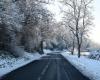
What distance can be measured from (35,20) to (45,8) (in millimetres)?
2823

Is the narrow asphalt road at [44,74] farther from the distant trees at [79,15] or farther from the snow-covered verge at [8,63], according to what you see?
the distant trees at [79,15]

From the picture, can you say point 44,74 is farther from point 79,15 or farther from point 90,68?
point 79,15

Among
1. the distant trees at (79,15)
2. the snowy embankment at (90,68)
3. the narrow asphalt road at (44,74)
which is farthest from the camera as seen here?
the distant trees at (79,15)

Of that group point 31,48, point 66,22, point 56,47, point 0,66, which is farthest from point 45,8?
point 56,47

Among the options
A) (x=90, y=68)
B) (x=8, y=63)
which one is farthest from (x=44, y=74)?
(x=8, y=63)

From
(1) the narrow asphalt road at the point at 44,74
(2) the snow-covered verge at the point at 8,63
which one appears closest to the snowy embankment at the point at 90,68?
(1) the narrow asphalt road at the point at 44,74

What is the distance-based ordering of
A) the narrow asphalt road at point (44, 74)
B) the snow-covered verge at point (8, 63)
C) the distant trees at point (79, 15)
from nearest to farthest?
1. the narrow asphalt road at point (44, 74)
2. the snow-covered verge at point (8, 63)
3. the distant trees at point (79, 15)

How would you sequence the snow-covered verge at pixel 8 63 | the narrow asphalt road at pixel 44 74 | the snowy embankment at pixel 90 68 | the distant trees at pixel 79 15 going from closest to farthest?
the narrow asphalt road at pixel 44 74 < the snowy embankment at pixel 90 68 < the snow-covered verge at pixel 8 63 < the distant trees at pixel 79 15

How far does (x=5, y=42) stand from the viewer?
44375 mm

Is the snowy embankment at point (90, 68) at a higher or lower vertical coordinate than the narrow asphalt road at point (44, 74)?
higher

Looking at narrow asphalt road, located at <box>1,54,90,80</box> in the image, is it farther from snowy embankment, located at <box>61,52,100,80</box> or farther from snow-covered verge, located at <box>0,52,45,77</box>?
snow-covered verge, located at <box>0,52,45,77</box>

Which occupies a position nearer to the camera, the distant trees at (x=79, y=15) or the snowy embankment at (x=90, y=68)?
the snowy embankment at (x=90, y=68)

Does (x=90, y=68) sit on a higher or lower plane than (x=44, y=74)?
higher

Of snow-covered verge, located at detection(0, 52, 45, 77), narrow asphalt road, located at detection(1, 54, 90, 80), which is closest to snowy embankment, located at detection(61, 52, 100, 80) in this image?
narrow asphalt road, located at detection(1, 54, 90, 80)
